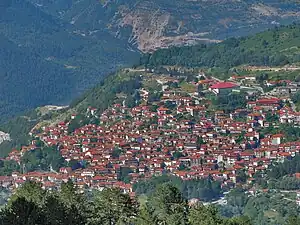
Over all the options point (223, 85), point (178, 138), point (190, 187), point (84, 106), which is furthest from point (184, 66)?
point (190, 187)

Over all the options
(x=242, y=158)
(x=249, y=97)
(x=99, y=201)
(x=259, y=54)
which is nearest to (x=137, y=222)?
(x=99, y=201)

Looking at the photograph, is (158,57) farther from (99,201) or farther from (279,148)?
(99,201)

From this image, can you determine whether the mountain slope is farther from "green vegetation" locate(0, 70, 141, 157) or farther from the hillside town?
the hillside town

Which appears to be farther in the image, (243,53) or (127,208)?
(243,53)

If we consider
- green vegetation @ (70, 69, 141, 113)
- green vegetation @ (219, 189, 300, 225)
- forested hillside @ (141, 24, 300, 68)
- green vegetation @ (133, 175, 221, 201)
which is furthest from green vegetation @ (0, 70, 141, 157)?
green vegetation @ (219, 189, 300, 225)

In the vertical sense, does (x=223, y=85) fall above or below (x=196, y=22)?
below

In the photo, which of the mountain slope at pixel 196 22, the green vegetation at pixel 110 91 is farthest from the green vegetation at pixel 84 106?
the mountain slope at pixel 196 22

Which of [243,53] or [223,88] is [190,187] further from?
[243,53]
